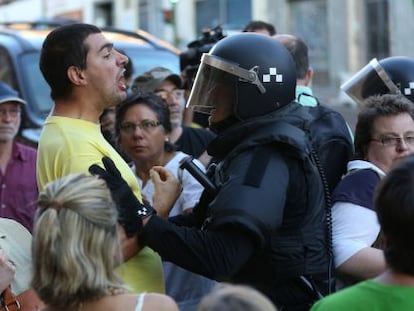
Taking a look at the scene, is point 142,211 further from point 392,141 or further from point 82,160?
point 392,141

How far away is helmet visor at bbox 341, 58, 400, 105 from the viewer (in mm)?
4539

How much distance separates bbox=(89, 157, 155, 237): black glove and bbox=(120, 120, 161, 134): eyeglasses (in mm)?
1806

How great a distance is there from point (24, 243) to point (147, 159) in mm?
1718

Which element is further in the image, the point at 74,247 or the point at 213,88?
the point at 213,88

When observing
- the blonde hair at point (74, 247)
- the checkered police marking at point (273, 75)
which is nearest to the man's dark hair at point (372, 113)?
the checkered police marking at point (273, 75)

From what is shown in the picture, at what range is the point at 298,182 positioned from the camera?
3.22 metres

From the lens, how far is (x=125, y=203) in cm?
311

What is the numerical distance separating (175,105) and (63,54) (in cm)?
258

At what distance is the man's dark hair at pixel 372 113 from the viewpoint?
3.80 metres

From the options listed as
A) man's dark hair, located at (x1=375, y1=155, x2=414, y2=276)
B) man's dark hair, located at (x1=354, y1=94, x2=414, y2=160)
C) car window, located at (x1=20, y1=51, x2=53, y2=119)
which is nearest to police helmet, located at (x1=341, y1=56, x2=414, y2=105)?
man's dark hair, located at (x1=354, y1=94, x2=414, y2=160)

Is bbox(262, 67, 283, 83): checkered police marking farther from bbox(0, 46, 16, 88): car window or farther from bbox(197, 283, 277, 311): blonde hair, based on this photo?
bbox(0, 46, 16, 88): car window

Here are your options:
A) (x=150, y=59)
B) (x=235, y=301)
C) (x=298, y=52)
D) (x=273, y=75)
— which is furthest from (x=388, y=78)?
(x=150, y=59)

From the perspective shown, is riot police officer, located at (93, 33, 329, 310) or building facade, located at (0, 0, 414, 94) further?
building facade, located at (0, 0, 414, 94)

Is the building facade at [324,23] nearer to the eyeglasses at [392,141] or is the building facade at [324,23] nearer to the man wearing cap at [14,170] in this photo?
the man wearing cap at [14,170]
